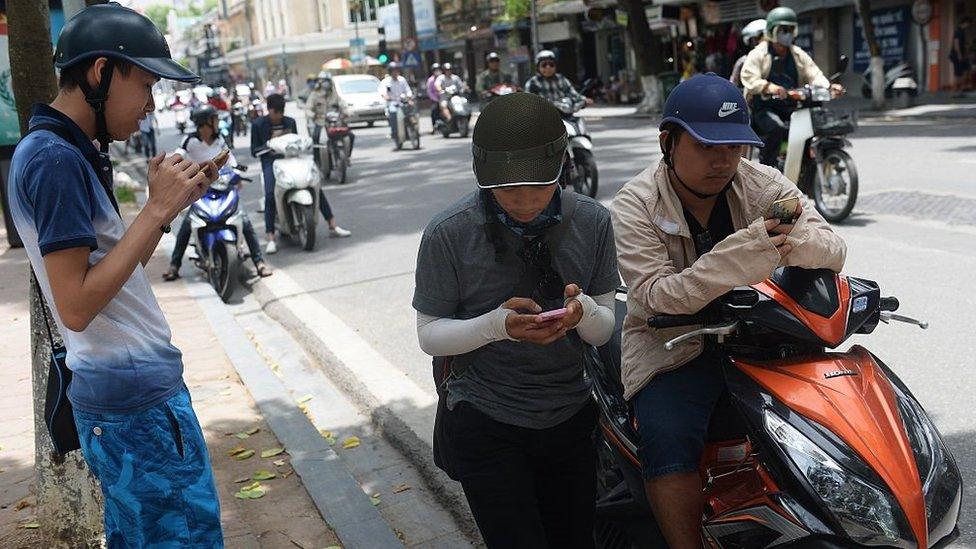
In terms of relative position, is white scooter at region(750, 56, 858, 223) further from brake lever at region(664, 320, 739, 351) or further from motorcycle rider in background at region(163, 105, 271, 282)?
brake lever at region(664, 320, 739, 351)

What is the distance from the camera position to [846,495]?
2.14 metres

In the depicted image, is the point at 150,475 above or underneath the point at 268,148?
underneath

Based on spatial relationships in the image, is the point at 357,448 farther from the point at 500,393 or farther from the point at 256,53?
the point at 256,53

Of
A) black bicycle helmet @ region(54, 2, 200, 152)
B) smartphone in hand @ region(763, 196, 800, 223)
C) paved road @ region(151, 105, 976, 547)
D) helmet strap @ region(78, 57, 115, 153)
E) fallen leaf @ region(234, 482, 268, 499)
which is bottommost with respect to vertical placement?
fallen leaf @ region(234, 482, 268, 499)

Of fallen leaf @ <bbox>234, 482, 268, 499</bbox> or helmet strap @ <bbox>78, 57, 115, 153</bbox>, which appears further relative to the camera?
fallen leaf @ <bbox>234, 482, 268, 499</bbox>

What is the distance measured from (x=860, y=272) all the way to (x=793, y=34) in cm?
259

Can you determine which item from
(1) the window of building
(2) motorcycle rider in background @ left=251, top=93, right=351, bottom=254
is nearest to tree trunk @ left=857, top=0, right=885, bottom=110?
(2) motorcycle rider in background @ left=251, top=93, right=351, bottom=254

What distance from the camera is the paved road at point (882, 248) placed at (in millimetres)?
4820

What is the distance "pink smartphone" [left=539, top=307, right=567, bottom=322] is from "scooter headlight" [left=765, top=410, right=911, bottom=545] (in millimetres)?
580

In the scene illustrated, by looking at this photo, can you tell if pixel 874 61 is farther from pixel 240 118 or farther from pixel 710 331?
pixel 710 331

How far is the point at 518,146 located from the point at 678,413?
0.85m

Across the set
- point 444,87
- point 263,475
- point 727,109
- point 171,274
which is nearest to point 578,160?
point 171,274

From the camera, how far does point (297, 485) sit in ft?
13.7

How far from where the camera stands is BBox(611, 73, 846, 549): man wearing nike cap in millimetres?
2469
